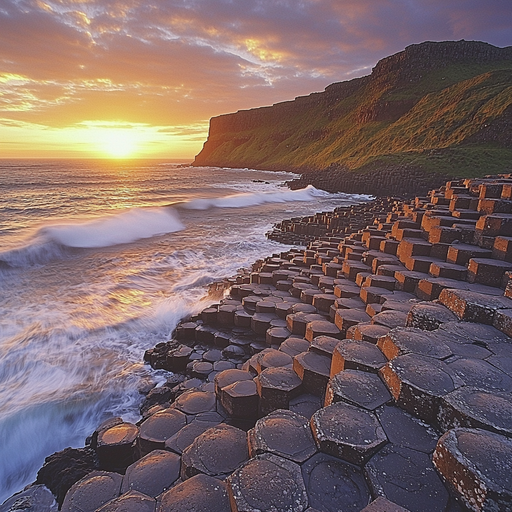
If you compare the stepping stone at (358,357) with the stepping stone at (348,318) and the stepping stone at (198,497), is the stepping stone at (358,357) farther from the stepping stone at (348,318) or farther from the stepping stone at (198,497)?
the stepping stone at (198,497)

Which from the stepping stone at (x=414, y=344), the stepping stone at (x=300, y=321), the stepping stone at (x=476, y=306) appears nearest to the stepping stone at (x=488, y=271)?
the stepping stone at (x=476, y=306)

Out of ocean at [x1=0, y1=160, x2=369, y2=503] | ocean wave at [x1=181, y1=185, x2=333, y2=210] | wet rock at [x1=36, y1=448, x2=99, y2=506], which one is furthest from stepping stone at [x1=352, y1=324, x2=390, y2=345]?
ocean wave at [x1=181, y1=185, x2=333, y2=210]

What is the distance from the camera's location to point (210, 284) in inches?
380

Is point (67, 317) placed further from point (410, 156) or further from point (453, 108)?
point (453, 108)

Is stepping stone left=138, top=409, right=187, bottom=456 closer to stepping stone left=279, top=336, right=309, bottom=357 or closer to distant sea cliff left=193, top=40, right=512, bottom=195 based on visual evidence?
stepping stone left=279, top=336, right=309, bottom=357

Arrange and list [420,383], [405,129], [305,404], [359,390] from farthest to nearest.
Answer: [405,129]
[305,404]
[359,390]
[420,383]

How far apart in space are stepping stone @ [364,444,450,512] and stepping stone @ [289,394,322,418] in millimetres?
1143

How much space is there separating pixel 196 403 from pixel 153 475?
116 cm

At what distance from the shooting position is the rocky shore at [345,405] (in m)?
2.00

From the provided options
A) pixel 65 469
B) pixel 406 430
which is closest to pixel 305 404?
pixel 406 430

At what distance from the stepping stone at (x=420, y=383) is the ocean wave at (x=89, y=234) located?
14484mm

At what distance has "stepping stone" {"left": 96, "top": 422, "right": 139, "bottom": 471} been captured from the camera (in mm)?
3527

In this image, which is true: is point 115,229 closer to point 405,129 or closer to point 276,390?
point 276,390

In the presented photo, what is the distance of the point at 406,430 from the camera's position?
235cm
